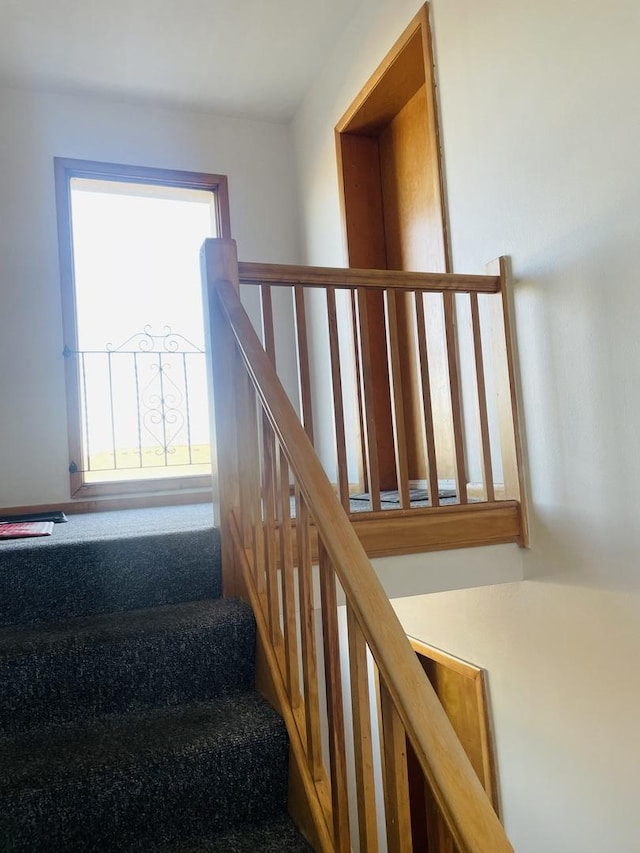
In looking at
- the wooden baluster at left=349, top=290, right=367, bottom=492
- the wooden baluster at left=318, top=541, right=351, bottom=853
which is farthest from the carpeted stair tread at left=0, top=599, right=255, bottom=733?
the wooden baluster at left=349, top=290, right=367, bottom=492


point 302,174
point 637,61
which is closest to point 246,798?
point 637,61

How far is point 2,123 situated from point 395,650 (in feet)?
13.1

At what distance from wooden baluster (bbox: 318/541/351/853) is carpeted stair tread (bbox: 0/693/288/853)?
0.25 meters

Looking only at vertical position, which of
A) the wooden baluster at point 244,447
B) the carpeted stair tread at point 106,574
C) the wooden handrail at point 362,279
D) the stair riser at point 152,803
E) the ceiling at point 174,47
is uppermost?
the ceiling at point 174,47

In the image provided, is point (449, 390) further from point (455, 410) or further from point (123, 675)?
point (123, 675)

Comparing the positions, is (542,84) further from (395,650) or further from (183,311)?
(183,311)

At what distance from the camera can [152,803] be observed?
4.58 ft

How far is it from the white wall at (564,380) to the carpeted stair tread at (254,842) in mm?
984

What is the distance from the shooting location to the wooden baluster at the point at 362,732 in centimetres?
116

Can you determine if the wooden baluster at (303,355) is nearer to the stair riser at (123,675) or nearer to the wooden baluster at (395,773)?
the stair riser at (123,675)

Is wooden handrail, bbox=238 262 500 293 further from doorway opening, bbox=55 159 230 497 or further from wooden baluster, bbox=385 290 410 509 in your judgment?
doorway opening, bbox=55 159 230 497

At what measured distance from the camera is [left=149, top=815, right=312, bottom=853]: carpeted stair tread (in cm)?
136

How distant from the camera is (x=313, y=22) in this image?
3475mm

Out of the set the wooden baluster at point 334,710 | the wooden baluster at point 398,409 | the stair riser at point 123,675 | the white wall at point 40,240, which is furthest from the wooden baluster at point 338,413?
the white wall at point 40,240
